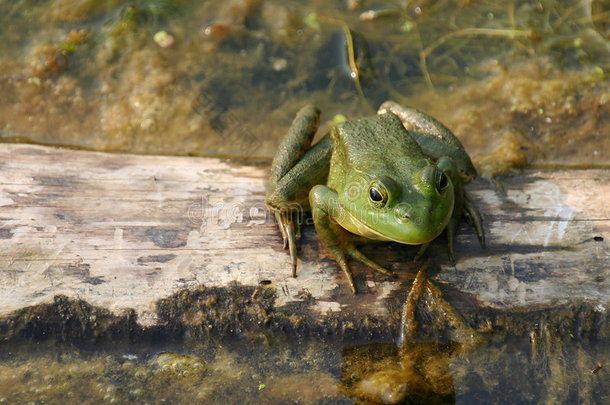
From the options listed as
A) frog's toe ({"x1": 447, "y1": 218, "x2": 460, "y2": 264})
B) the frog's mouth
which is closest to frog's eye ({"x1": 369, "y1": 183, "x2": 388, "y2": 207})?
the frog's mouth

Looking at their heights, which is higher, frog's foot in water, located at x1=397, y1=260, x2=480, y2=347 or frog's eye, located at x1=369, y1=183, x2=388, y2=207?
frog's eye, located at x1=369, y1=183, x2=388, y2=207

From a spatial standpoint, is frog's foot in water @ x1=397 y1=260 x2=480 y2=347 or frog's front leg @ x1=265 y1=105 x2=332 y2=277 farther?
frog's front leg @ x1=265 y1=105 x2=332 y2=277

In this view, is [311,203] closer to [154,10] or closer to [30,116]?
[30,116]

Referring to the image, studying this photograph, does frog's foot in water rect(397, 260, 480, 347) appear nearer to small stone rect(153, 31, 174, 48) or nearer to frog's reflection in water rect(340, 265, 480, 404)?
frog's reflection in water rect(340, 265, 480, 404)

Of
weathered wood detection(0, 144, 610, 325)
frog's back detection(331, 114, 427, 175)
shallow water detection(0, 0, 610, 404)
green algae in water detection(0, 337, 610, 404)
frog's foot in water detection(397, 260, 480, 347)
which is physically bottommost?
green algae in water detection(0, 337, 610, 404)

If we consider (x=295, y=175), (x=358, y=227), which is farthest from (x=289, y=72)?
(x=358, y=227)

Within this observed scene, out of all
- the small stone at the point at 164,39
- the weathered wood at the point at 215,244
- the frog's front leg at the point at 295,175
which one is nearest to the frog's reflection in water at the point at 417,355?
the weathered wood at the point at 215,244

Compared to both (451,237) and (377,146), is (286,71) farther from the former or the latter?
(451,237)

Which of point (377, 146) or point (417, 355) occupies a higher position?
point (377, 146)
